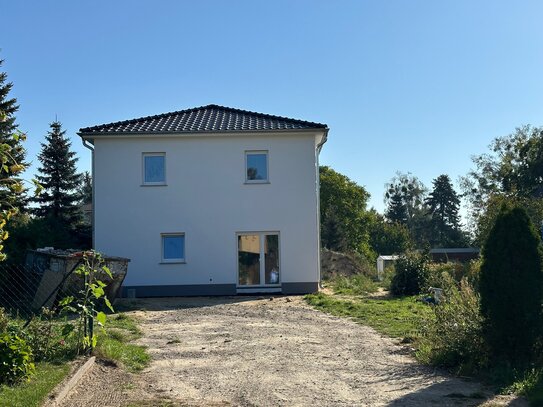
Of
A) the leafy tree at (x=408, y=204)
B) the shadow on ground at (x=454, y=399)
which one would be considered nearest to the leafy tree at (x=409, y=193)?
the leafy tree at (x=408, y=204)

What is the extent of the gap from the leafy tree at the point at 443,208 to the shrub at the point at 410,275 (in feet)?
209

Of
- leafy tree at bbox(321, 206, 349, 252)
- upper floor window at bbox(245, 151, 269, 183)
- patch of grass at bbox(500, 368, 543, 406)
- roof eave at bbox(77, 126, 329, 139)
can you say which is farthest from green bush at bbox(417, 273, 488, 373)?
leafy tree at bbox(321, 206, 349, 252)

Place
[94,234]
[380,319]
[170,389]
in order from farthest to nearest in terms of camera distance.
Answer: [94,234] → [380,319] → [170,389]

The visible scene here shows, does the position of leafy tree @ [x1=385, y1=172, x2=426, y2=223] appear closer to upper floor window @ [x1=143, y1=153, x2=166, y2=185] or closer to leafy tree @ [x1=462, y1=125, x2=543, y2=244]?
leafy tree @ [x1=462, y1=125, x2=543, y2=244]

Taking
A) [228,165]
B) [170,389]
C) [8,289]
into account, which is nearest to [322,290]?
[228,165]

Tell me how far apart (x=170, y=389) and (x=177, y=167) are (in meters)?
14.7

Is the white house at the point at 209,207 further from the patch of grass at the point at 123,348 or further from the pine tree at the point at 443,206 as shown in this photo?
the pine tree at the point at 443,206

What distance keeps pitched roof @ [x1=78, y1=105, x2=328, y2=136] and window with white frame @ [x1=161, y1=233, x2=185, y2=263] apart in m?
3.70

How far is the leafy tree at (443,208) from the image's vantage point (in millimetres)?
85188

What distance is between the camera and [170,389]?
7.62m

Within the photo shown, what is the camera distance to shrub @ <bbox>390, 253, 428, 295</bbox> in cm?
2155

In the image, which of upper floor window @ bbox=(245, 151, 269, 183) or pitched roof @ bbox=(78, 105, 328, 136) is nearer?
pitched roof @ bbox=(78, 105, 328, 136)

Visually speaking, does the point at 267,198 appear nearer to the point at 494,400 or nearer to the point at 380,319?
the point at 380,319

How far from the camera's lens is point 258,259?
71.4 ft
